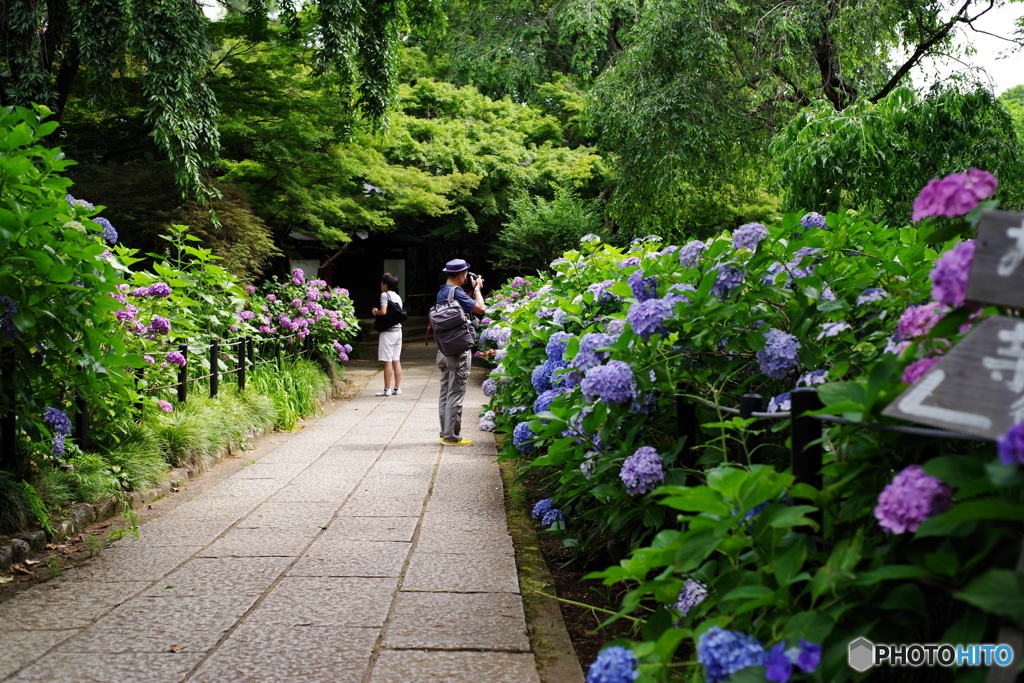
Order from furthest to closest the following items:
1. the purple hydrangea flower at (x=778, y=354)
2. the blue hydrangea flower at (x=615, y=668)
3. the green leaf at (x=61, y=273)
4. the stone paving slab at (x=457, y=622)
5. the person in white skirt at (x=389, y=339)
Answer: the person in white skirt at (x=389, y=339) → the green leaf at (x=61, y=273) → the stone paving slab at (x=457, y=622) → the purple hydrangea flower at (x=778, y=354) → the blue hydrangea flower at (x=615, y=668)

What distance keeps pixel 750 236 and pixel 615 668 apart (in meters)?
1.57

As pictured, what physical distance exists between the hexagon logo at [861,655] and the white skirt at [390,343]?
10.4 meters

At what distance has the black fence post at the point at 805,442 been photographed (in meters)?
1.74

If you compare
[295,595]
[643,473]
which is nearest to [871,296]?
[643,473]

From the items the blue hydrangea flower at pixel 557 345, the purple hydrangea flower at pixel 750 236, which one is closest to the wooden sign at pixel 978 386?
the purple hydrangea flower at pixel 750 236

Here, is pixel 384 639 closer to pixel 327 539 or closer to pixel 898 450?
pixel 327 539

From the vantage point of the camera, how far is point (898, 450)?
1.70m

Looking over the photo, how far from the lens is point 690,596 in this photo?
2.06 metres

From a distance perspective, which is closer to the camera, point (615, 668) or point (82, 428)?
point (615, 668)

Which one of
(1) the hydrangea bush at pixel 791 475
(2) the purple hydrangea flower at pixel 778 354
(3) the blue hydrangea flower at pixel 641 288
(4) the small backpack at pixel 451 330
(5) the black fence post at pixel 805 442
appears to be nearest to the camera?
(1) the hydrangea bush at pixel 791 475

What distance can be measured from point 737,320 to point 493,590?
1870 millimetres

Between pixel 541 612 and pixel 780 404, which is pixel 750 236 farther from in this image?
pixel 541 612

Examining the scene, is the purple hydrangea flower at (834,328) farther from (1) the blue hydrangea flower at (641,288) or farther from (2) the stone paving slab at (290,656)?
(2) the stone paving slab at (290,656)

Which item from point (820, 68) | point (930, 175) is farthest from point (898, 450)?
point (820, 68)
